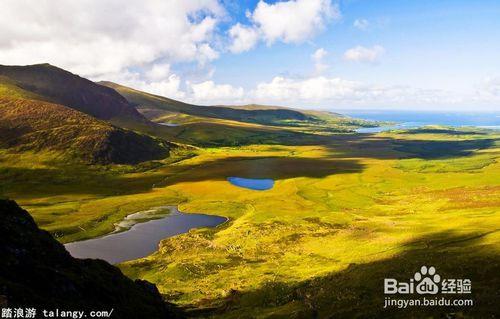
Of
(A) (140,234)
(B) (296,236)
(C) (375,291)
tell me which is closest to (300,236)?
(B) (296,236)

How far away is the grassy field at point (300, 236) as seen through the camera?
2213 inches

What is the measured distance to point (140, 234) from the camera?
11806 centimetres

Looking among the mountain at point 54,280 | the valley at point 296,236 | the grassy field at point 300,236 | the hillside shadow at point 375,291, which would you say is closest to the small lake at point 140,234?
the valley at point 296,236

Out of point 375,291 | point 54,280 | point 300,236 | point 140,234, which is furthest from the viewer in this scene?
point 140,234

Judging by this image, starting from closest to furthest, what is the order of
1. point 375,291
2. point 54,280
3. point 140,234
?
point 54,280
point 375,291
point 140,234

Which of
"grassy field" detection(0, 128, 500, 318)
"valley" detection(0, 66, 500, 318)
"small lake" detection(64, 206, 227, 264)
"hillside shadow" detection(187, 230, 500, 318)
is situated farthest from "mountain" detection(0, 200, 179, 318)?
"small lake" detection(64, 206, 227, 264)

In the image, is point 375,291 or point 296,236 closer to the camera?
point 375,291

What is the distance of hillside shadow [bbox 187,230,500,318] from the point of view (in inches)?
1773

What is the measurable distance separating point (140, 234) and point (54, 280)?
251 feet

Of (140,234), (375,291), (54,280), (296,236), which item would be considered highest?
(54,280)

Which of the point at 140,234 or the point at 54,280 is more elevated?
the point at 54,280

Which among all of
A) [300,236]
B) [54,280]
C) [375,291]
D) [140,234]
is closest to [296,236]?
[300,236]

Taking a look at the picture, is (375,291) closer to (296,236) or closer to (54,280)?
(54,280)

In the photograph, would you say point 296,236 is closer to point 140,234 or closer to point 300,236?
point 300,236
